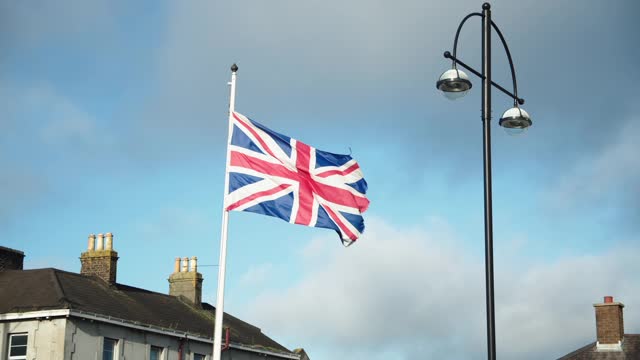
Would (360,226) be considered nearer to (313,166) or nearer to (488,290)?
(313,166)

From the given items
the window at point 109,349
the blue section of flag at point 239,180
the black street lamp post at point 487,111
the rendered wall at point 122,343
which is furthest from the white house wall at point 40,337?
the black street lamp post at point 487,111

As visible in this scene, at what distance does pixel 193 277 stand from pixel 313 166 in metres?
31.8

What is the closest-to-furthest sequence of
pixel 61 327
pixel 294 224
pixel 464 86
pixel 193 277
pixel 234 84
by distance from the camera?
pixel 464 86, pixel 294 224, pixel 234 84, pixel 61 327, pixel 193 277

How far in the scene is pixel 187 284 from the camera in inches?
2099

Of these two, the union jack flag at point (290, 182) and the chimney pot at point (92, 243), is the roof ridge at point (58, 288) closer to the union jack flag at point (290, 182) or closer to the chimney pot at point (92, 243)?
the chimney pot at point (92, 243)

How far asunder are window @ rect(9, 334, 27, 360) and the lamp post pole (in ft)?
84.8

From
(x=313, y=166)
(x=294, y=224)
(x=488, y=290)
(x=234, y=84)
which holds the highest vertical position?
(x=234, y=84)

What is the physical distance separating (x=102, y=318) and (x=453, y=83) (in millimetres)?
24948

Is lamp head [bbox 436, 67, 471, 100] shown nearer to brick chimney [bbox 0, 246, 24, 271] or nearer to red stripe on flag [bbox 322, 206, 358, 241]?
red stripe on flag [bbox 322, 206, 358, 241]

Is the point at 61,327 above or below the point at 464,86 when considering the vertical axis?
below

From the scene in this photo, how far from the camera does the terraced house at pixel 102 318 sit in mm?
37406

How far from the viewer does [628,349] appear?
152ft

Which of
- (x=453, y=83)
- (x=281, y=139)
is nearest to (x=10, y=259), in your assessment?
(x=281, y=139)

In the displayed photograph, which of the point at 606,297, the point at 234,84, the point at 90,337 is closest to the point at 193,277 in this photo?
the point at 90,337
